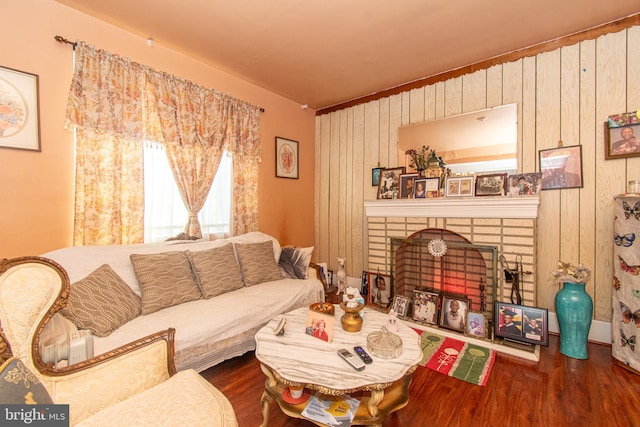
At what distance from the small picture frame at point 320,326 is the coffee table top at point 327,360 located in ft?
→ 0.09

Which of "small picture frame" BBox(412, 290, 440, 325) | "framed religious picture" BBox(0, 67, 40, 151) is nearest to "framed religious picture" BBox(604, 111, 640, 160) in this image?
"small picture frame" BBox(412, 290, 440, 325)

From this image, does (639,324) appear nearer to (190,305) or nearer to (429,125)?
(429,125)

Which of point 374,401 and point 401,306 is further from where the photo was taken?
point 401,306

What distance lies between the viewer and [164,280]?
217 centimetres

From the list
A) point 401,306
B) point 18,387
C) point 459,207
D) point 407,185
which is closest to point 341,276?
point 401,306

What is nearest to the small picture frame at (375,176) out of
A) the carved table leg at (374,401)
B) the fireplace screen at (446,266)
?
the fireplace screen at (446,266)

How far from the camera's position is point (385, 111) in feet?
12.3

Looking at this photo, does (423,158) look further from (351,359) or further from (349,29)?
(351,359)

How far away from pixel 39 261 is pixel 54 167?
148 cm

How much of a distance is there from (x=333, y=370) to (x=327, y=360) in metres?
0.08

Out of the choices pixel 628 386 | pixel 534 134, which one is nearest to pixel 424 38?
pixel 534 134

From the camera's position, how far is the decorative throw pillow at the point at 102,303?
5.42ft

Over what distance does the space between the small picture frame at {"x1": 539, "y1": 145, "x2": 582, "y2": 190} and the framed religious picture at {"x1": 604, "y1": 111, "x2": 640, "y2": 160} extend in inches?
7.6

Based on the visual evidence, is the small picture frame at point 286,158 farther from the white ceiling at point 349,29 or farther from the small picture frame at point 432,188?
the small picture frame at point 432,188
